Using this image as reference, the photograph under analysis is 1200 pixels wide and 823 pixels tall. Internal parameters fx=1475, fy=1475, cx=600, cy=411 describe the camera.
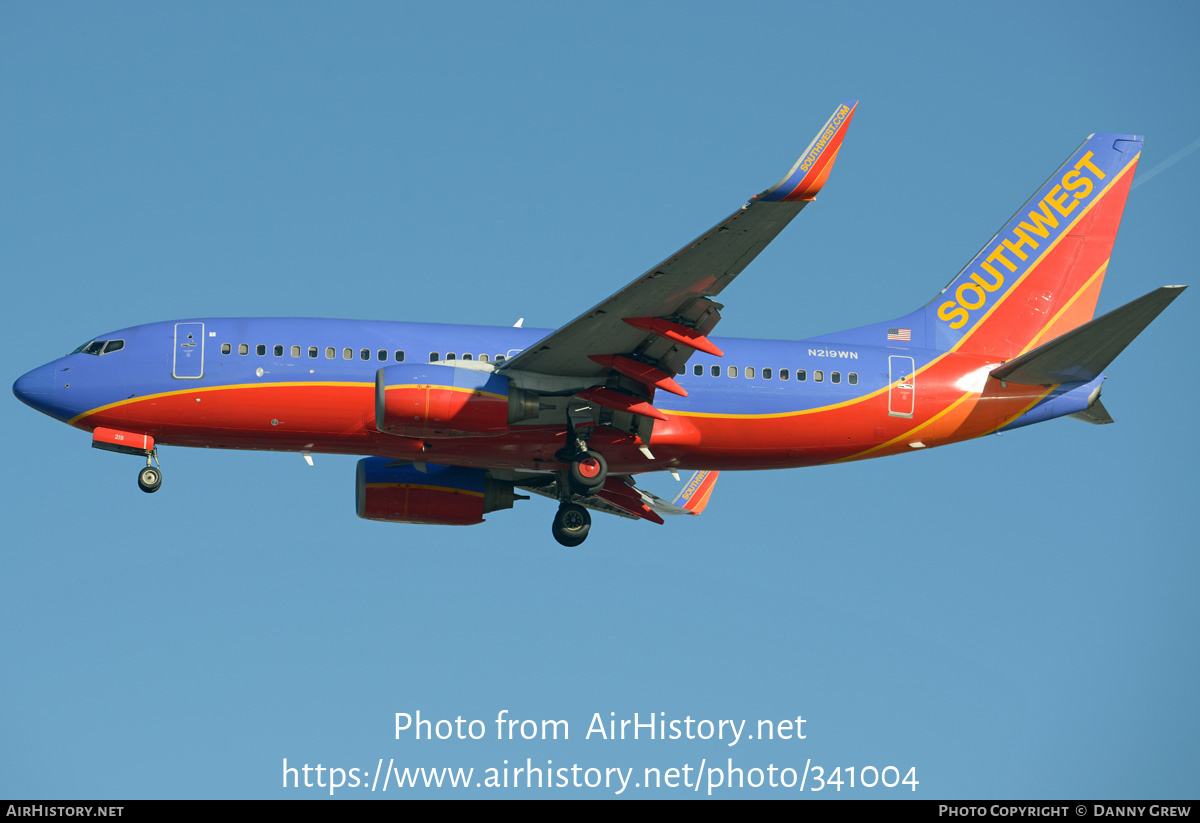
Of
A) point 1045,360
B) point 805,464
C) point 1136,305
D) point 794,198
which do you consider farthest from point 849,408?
point 794,198

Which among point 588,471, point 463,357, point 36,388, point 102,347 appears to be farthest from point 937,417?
point 36,388

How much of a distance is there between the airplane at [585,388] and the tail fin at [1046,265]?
113 millimetres

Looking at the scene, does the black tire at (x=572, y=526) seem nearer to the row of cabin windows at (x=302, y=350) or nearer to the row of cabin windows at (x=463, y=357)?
the row of cabin windows at (x=463, y=357)

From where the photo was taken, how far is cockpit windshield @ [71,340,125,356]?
3741 centimetres

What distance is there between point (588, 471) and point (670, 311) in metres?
5.38

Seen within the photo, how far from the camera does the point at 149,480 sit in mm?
37094

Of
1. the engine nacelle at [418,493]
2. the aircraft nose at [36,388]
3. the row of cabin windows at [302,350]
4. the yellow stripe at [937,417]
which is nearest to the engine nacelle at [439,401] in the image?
the row of cabin windows at [302,350]

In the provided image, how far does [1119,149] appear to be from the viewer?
43.1 meters

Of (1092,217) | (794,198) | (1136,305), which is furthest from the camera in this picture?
(1092,217)

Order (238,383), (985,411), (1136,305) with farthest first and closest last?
1. (985,411)
2. (238,383)
3. (1136,305)

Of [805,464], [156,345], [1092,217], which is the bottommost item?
[805,464]

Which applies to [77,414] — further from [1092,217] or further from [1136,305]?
[1092,217]

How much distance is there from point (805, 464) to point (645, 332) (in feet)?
22.7

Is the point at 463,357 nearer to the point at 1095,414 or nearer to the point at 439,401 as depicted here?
the point at 439,401
